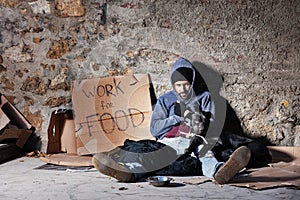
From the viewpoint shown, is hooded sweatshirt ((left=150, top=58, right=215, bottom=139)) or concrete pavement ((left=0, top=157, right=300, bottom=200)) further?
hooded sweatshirt ((left=150, top=58, right=215, bottom=139))

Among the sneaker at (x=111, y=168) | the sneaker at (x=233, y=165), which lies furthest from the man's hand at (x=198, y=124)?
the sneaker at (x=111, y=168)

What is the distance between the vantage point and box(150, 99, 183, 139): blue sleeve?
298 cm

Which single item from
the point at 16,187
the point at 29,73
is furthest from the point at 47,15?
the point at 16,187

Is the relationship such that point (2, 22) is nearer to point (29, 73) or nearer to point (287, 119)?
point (29, 73)

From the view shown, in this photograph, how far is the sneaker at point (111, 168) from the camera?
243 cm

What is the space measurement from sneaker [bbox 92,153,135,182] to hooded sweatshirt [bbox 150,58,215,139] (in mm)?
613

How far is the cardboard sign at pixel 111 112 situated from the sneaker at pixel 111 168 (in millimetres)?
800

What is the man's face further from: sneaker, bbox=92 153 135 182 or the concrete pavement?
sneaker, bbox=92 153 135 182

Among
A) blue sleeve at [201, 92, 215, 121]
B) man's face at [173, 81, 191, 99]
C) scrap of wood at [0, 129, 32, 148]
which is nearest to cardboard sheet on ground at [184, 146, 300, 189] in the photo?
blue sleeve at [201, 92, 215, 121]

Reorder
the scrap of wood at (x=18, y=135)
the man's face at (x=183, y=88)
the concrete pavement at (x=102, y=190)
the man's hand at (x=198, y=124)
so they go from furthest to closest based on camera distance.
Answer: the scrap of wood at (x=18, y=135) < the man's face at (x=183, y=88) < the man's hand at (x=198, y=124) < the concrete pavement at (x=102, y=190)

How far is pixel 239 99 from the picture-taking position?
325cm

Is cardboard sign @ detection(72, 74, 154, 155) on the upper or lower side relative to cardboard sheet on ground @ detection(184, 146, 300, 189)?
upper

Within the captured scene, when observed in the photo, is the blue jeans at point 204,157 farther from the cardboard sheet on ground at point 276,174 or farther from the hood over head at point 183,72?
the hood over head at point 183,72

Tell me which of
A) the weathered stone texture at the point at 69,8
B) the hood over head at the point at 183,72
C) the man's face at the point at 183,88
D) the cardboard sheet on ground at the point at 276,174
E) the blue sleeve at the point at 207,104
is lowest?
the cardboard sheet on ground at the point at 276,174
